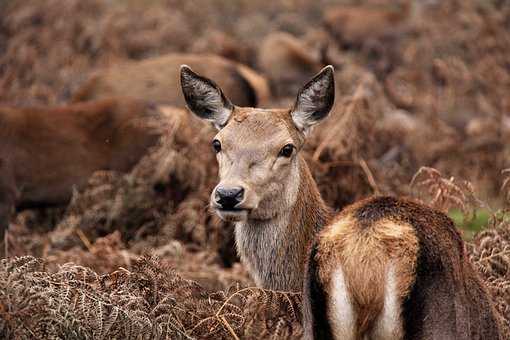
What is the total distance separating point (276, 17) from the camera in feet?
81.4

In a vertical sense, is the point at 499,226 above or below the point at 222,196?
below

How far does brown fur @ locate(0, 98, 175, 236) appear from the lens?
8789mm

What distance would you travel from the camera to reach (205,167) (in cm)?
A: 876

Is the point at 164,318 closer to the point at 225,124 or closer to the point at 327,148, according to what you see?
the point at 225,124

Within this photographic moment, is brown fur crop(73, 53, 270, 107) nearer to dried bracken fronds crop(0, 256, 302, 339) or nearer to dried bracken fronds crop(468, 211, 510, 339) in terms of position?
dried bracken fronds crop(468, 211, 510, 339)

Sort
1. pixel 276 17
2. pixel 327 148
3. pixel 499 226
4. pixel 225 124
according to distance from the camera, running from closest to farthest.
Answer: pixel 225 124 < pixel 499 226 < pixel 327 148 < pixel 276 17

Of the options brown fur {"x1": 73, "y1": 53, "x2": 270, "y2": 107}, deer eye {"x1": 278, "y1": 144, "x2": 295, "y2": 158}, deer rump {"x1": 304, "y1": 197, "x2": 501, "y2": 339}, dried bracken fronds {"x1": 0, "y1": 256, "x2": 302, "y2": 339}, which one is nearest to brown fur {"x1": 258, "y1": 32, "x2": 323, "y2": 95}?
brown fur {"x1": 73, "y1": 53, "x2": 270, "y2": 107}

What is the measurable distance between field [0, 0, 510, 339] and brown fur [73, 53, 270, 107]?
129cm

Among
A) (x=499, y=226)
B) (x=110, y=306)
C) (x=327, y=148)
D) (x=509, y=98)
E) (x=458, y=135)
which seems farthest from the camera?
(x=509, y=98)

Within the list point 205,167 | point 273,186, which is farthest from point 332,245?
point 205,167

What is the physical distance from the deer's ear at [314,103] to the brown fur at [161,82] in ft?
19.2

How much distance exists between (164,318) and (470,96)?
10.8 m

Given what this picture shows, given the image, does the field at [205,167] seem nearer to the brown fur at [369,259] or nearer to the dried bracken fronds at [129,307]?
the dried bracken fronds at [129,307]

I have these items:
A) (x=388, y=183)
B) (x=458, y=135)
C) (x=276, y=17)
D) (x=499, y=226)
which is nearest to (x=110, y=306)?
(x=499, y=226)
